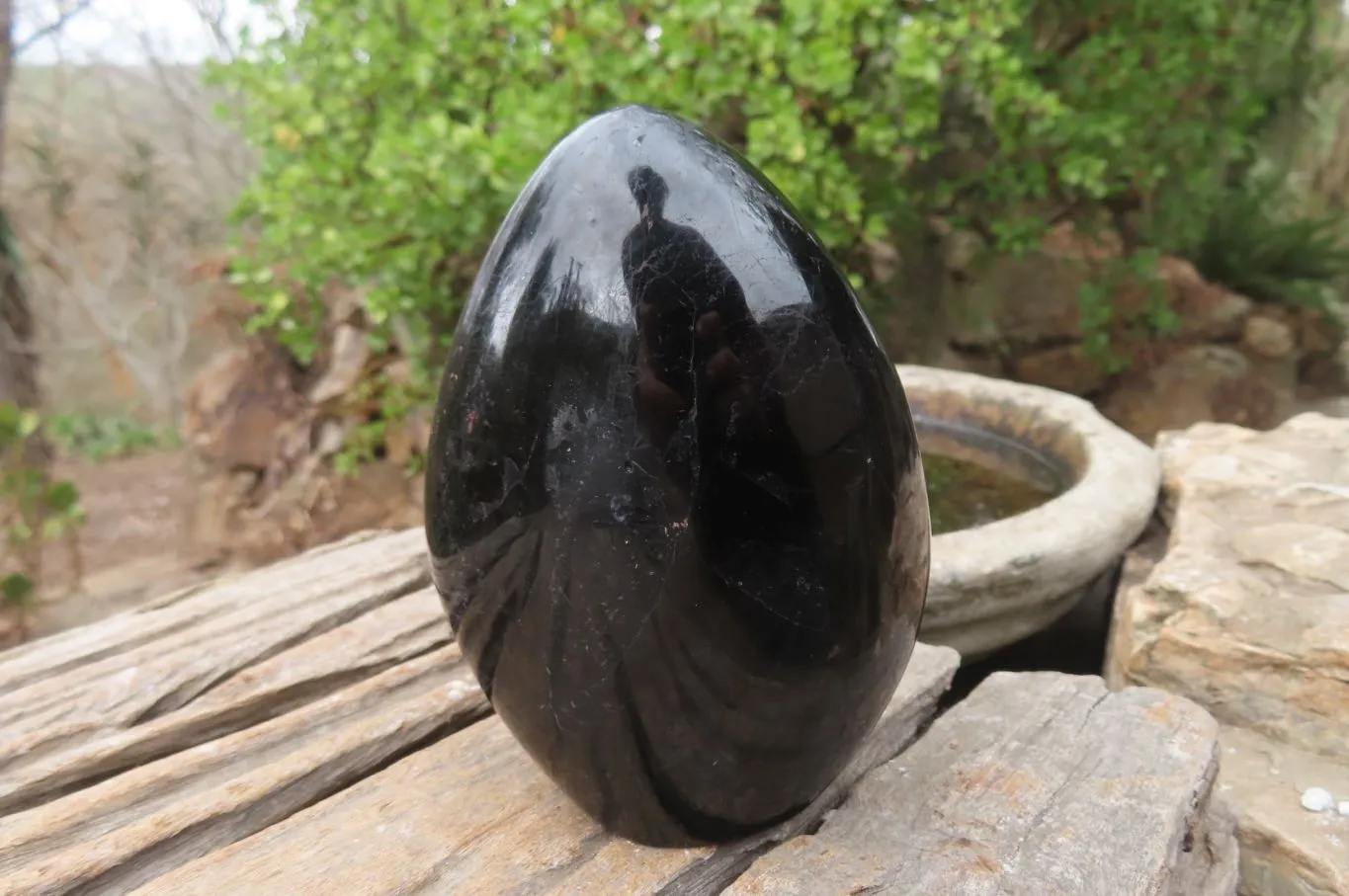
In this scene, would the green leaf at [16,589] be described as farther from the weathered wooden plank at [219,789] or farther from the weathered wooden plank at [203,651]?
the weathered wooden plank at [219,789]

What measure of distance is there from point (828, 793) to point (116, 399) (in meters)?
10.9

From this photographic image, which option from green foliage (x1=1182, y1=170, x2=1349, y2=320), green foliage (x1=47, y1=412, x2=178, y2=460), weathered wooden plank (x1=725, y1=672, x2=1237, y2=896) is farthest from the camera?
green foliage (x1=47, y1=412, x2=178, y2=460)

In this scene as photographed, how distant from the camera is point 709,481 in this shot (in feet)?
2.82

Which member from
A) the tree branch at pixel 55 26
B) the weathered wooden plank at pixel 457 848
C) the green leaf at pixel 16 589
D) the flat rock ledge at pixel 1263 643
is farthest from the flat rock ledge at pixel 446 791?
the tree branch at pixel 55 26

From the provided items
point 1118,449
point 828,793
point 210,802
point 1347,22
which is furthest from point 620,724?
point 1347,22

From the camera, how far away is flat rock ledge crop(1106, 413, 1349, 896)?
4.08ft

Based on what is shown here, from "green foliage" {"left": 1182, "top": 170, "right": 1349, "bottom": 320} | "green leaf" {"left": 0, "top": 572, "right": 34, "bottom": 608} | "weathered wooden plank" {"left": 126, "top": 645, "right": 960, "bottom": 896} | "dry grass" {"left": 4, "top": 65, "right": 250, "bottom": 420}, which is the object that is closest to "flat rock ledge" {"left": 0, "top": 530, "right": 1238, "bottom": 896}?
"weathered wooden plank" {"left": 126, "top": 645, "right": 960, "bottom": 896}

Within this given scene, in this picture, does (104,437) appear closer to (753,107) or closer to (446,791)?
(753,107)

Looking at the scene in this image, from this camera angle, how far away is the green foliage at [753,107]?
2455 mm

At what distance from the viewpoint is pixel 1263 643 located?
1.47 metres

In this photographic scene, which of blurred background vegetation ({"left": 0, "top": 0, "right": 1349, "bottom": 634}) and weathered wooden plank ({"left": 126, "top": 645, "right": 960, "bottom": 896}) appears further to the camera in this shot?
blurred background vegetation ({"left": 0, "top": 0, "right": 1349, "bottom": 634})

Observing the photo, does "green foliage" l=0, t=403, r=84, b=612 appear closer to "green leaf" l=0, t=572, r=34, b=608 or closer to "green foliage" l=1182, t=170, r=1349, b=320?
"green leaf" l=0, t=572, r=34, b=608

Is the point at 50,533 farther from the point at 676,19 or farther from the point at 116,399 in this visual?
the point at 116,399

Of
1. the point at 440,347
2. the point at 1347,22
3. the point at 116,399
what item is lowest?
the point at 116,399
